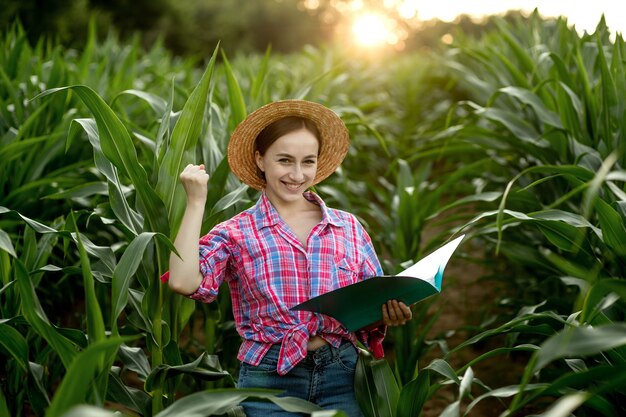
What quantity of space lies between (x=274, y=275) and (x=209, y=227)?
14.2 inches

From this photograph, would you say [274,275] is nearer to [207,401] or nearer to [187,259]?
[187,259]

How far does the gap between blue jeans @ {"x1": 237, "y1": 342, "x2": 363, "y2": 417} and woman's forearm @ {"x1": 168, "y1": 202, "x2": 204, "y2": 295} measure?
0.21m

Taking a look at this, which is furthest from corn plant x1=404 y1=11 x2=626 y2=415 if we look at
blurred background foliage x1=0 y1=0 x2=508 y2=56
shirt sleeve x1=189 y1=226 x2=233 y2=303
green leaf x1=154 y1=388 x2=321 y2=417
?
blurred background foliage x1=0 y1=0 x2=508 y2=56

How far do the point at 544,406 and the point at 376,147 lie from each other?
4.23 m

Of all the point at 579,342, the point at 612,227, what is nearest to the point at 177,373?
the point at 579,342

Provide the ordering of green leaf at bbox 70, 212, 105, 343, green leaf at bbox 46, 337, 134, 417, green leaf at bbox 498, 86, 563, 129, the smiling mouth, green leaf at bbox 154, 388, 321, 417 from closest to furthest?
green leaf at bbox 46, 337, 134, 417 → green leaf at bbox 154, 388, 321, 417 → green leaf at bbox 70, 212, 105, 343 → the smiling mouth → green leaf at bbox 498, 86, 563, 129

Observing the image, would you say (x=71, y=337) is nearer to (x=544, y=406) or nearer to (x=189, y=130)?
(x=189, y=130)

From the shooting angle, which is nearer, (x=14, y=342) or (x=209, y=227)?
(x=14, y=342)

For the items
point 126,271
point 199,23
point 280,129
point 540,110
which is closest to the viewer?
point 126,271

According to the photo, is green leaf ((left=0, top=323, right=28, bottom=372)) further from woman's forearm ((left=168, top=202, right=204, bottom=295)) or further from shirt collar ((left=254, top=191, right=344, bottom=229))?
shirt collar ((left=254, top=191, right=344, bottom=229))

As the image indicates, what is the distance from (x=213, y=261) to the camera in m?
1.46

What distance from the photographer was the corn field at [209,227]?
1.24 meters

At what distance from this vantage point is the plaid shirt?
57.1 inches

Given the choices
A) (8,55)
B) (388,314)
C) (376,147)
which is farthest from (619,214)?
(376,147)
